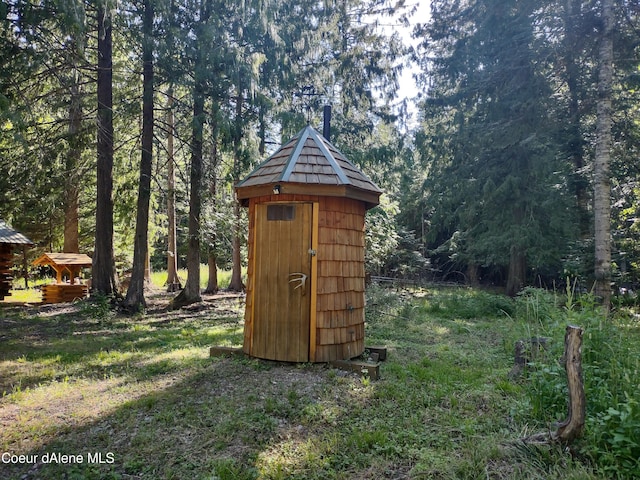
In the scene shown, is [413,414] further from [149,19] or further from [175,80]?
[149,19]

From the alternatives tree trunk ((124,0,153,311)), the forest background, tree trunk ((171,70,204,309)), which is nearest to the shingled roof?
the forest background

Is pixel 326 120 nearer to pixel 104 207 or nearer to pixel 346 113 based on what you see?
pixel 104 207

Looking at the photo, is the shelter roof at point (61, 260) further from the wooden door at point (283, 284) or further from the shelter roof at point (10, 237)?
the wooden door at point (283, 284)

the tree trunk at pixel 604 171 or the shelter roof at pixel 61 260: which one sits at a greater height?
the tree trunk at pixel 604 171

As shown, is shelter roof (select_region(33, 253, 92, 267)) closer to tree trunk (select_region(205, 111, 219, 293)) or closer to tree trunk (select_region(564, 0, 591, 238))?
tree trunk (select_region(205, 111, 219, 293))

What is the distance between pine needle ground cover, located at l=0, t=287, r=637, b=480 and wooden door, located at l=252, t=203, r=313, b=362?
26 centimetres

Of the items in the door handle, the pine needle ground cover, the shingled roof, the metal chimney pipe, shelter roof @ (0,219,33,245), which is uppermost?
the metal chimney pipe

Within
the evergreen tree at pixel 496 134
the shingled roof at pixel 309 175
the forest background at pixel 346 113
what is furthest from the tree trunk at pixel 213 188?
the evergreen tree at pixel 496 134

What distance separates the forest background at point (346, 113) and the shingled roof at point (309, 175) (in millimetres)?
3269

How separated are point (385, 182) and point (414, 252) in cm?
730

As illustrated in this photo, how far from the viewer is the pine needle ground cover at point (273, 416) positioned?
276 centimetres

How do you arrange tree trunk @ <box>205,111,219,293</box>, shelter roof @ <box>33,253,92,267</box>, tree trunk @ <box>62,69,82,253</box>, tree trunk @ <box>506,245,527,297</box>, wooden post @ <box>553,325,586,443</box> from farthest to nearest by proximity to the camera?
tree trunk @ <box>506,245,527,297</box> < shelter roof @ <box>33,253,92,267</box> < tree trunk @ <box>205,111,219,293</box> < tree trunk @ <box>62,69,82,253</box> < wooden post @ <box>553,325,586,443</box>

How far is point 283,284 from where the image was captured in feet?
16.3

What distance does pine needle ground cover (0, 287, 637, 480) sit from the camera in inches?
109
